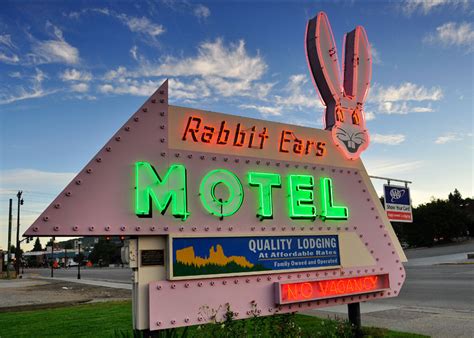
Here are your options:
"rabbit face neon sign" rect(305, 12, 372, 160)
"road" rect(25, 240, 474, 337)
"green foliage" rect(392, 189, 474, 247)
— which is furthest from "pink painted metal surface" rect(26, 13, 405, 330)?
"green foliage" rect(392, 189, 474, 247)

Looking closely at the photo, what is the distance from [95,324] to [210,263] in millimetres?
8153

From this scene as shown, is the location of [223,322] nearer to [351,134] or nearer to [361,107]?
[351,134]

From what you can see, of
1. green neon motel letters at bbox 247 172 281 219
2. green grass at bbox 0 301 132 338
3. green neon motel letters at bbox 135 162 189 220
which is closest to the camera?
green neon motel letters at bbox 135 162 189 220

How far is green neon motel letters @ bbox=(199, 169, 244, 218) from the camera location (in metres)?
5.81

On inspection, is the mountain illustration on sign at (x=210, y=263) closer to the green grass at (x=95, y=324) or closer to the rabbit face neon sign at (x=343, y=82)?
the green grass at (x=95, y=324)

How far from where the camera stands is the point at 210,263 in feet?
18.6

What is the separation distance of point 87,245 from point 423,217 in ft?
494

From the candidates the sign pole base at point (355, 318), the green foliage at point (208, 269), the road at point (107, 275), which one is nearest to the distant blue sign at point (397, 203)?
the sign pole base at point (355, 318)

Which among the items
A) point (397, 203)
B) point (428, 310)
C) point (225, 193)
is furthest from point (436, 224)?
Answer: point (225, 193)

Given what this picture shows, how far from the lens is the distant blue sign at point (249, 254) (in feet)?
18.0

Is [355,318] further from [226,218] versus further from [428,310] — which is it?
[428,310]

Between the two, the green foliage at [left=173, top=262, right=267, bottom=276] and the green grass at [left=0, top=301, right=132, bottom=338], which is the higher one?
the green foliage at [left=173, top=262, right=267, bottom=276]

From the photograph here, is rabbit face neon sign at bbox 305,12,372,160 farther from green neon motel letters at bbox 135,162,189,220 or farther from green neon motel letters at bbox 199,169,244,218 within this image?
green neon motel letters at bbox 135,162,189,220

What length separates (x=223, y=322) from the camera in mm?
5625
